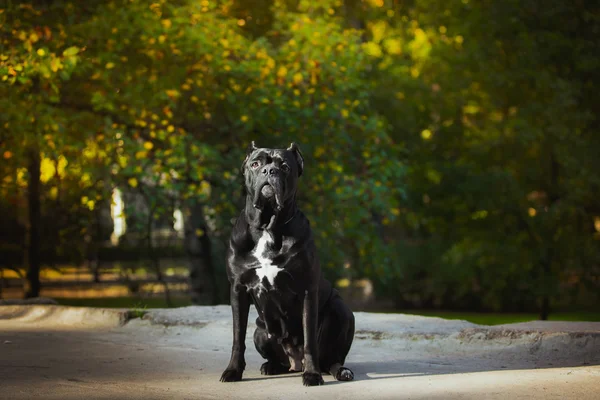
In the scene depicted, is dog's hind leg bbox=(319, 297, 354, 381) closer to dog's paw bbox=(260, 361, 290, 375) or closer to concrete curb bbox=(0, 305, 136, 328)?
dog's paw bbox=(260, 361, 290, 375)

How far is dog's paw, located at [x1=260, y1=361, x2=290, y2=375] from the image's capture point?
298 inches

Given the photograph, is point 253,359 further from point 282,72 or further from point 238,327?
point 282,72

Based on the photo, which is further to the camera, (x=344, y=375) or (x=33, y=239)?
(x=33, y=239)

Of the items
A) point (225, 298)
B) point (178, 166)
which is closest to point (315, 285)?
point (178, 166)

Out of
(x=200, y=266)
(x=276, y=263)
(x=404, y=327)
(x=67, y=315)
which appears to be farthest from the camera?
(x=200, y=266)

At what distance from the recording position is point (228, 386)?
6.98 metres

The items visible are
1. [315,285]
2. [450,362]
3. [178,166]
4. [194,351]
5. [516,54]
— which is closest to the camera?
[315,285]

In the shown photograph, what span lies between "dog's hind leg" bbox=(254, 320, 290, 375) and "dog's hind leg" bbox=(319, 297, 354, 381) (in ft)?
1.12

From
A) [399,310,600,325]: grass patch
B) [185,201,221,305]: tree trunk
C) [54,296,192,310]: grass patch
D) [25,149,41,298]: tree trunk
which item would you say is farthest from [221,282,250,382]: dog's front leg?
[54,296,192,310]: grass patch

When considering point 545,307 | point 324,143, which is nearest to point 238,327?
point 324,143

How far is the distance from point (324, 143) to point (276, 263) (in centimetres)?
950

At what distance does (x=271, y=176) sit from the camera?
6613 mm

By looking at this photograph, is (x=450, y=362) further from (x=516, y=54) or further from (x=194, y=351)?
(x=516, y=54)

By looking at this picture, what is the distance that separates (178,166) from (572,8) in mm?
9409
